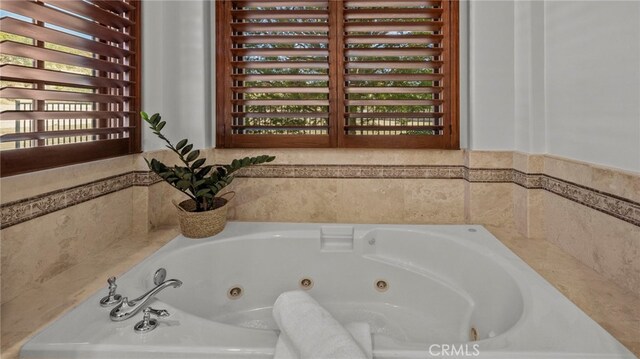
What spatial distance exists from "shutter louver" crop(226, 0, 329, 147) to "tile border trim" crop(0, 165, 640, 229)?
0.18 metres

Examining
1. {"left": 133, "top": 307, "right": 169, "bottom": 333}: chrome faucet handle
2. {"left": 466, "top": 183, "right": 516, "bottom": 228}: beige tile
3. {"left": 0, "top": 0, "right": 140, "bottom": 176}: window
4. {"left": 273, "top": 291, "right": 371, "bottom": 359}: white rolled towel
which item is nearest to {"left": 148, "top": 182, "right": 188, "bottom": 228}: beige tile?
{"left": 0, "top": 0, "right": 140, "bottom": 176}: window

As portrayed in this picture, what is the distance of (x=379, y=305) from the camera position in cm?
171

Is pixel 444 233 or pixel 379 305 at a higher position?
pixel 444 233

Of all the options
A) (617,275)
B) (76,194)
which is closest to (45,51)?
(76,194)

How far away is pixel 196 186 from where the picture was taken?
1561 millimetres

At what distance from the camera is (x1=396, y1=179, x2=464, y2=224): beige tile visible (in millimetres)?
1903

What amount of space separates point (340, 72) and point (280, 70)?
0.35 m

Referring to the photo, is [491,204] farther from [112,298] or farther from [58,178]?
[58,178]

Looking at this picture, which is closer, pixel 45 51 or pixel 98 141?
pixel 45 51

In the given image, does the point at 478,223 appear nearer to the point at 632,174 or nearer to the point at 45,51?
the point at 632,174

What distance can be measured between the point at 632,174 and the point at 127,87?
2.02 meters

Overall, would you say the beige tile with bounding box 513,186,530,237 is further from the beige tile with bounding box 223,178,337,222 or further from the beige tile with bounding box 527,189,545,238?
the beige tile with bounding box 223,178,337,222

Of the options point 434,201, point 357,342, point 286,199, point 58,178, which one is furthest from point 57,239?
point 434,201

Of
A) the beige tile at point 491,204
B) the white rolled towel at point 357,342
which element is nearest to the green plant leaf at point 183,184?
the white rolled towel at point 357,342
